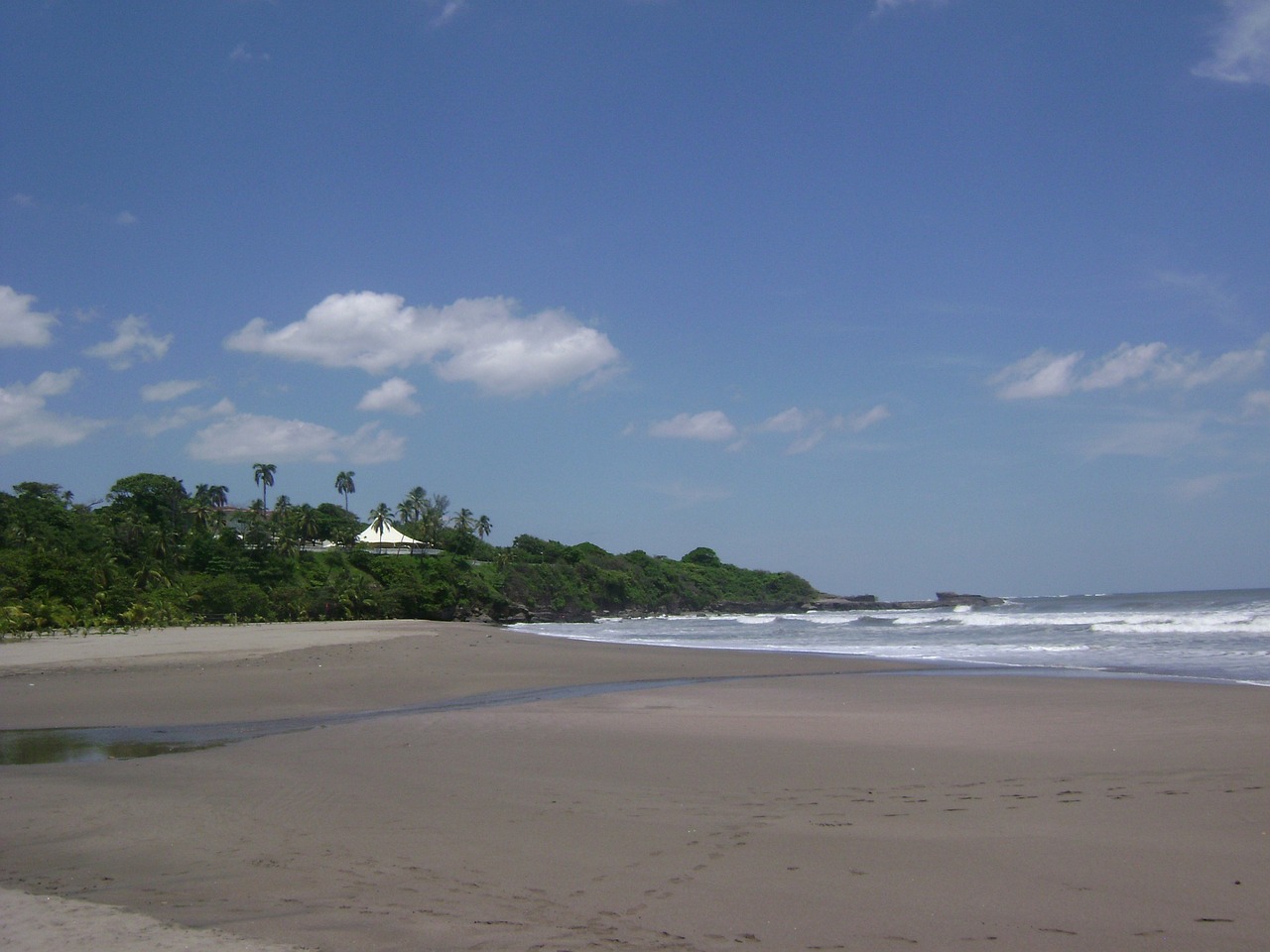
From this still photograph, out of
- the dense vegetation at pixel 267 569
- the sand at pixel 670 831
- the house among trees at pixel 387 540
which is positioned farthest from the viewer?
the house among trees at pixel 387 540

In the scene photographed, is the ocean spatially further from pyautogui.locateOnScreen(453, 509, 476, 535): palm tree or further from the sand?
pyautogui.locateOnScreen(453, 509, 476, 535): palm tree

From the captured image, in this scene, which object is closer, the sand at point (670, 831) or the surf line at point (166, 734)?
the sand at point (670, 831)

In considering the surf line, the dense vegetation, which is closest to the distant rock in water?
the dense vegetation

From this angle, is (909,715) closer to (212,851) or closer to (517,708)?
(517,708)

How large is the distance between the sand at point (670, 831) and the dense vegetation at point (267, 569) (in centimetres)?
2920

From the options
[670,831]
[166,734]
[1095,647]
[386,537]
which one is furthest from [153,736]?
[386,537]

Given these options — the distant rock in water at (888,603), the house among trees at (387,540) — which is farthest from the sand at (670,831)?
the distant rock in water at (888,603)

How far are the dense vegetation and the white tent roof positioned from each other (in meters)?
1.88

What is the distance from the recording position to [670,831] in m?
7.05

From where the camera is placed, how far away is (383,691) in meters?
18.0

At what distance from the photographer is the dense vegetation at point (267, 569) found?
144 ft

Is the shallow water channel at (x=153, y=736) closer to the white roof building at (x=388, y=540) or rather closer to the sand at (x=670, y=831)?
the sand at (x=670, y=831)

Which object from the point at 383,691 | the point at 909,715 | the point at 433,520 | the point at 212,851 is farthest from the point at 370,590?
the point at 212,851

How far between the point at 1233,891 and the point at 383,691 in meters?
15.2
